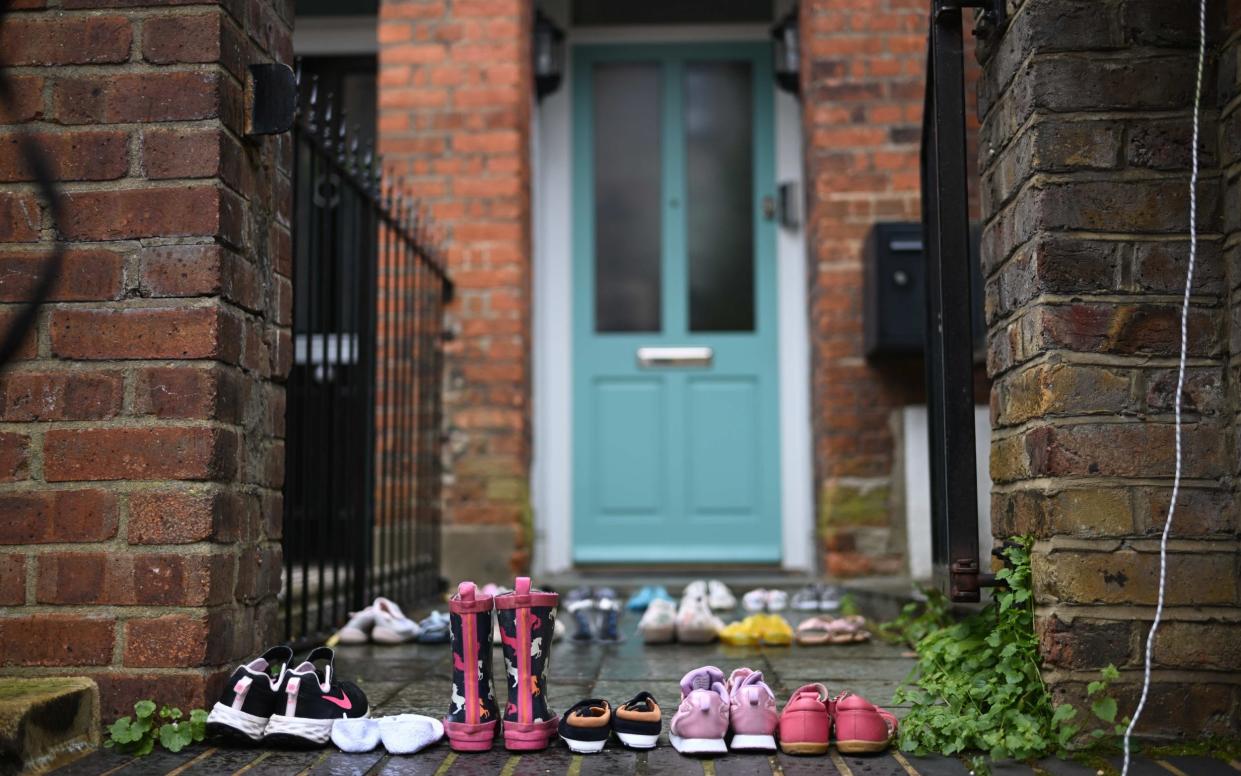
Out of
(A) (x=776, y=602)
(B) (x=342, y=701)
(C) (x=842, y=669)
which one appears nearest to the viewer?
(B) (x=342, y=701)

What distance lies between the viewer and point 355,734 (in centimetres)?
232

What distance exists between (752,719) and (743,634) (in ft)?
4.99

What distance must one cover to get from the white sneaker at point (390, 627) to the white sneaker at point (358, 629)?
0.06 feet

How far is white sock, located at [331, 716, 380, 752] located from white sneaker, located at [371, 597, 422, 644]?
4.50ft

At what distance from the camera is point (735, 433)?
5.93 metres

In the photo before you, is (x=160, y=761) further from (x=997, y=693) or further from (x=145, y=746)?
(x=997, y=693)

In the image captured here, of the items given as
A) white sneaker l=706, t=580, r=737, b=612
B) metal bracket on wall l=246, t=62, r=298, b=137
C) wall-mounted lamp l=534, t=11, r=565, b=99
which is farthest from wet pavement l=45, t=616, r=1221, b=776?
wall-mounted lamp l=534, t=11, r=565, b=99

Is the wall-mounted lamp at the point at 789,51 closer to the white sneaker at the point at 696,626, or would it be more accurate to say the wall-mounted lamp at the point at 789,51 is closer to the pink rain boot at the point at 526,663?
the white sneaker at the point at 696,626

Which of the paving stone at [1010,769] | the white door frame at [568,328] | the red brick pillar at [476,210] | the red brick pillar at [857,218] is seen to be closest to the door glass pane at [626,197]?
the white door frame at [568,328]

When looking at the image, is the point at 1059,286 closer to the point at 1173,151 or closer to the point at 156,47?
the point at 1173,151

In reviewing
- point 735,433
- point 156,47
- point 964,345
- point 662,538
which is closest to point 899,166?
point 735,433

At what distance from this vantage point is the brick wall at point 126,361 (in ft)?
7.81

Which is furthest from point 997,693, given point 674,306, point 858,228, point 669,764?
point 674,306

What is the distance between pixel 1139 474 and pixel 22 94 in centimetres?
242
